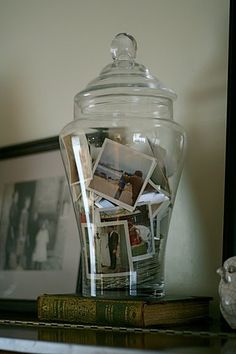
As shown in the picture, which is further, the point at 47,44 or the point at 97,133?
the point at 47,44

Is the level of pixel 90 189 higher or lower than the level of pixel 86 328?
higher

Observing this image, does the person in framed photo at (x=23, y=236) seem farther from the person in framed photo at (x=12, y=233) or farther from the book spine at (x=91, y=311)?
the book spine at (x=91, y=311)

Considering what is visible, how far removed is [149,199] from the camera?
1034mm

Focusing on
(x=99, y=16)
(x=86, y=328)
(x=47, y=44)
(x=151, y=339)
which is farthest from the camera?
(x=47, y=44)

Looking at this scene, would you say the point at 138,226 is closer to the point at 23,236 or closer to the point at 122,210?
the point at 122,210

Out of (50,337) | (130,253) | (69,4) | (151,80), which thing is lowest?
(50,337)

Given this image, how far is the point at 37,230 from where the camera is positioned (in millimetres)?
1408

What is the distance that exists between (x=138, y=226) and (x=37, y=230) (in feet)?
1.46

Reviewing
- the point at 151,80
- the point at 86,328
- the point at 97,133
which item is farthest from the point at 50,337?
the point at 151,80

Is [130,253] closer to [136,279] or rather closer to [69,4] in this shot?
[136,279]

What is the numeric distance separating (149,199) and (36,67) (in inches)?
25.1

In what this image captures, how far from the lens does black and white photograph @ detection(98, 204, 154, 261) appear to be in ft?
3.35

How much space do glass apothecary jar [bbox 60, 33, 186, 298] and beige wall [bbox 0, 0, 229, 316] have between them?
0.09 meters

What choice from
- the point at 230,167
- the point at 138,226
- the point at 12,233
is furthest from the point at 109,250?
the point at 12,233
